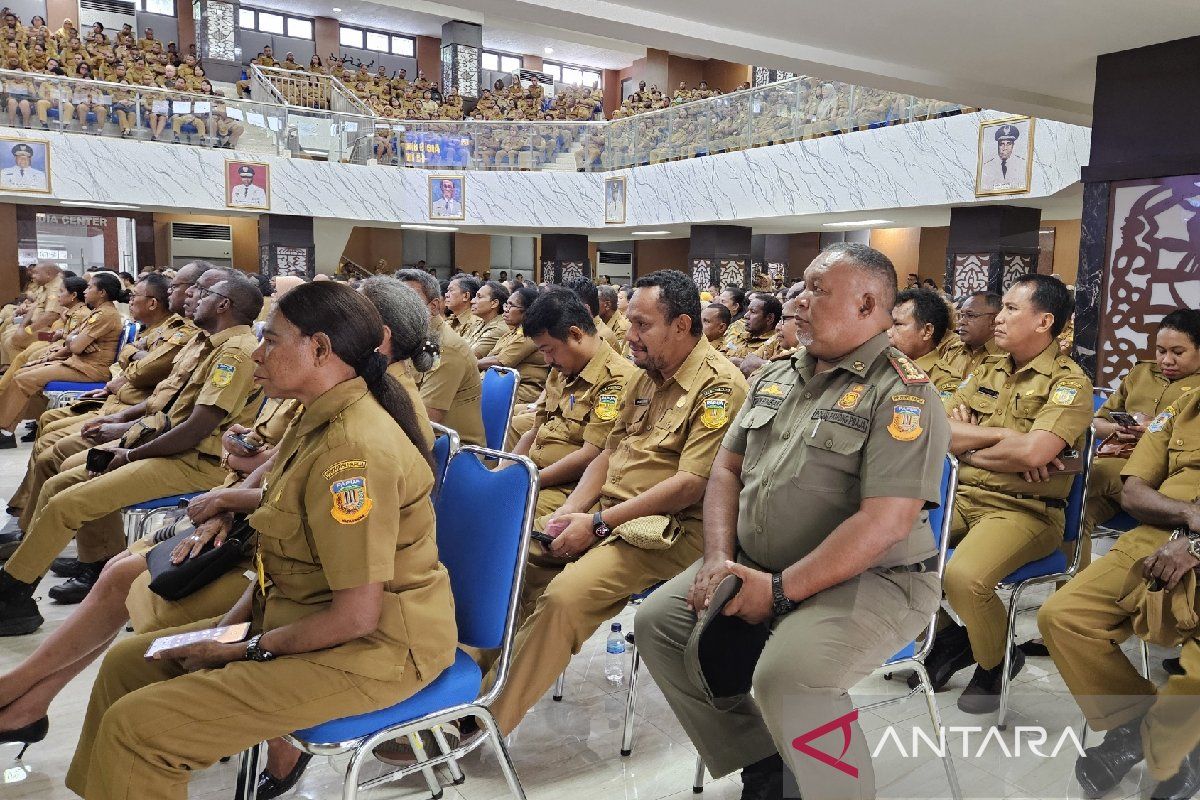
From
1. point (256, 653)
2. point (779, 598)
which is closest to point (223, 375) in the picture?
point (256, 653)

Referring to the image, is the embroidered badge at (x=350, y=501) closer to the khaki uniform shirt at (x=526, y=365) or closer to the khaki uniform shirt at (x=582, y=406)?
the khaki uniform shirt at (x=582, y=406)

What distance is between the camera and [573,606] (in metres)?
2.31

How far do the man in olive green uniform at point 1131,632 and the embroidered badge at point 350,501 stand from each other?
1.84m

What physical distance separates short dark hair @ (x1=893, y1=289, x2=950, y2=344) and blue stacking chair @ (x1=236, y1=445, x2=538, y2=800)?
2375 mm

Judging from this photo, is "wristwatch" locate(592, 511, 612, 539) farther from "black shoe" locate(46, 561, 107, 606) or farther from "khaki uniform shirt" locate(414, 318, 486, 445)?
"black shoe" locate(46, 561, 107, 606)

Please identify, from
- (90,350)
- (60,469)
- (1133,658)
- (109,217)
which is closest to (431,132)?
(109,217)

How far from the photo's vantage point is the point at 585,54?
23984mm

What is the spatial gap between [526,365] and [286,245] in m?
10.2

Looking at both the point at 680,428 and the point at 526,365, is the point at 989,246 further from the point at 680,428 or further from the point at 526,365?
the point at 680,428

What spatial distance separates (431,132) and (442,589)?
47.0 feet

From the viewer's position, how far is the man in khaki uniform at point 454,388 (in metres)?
3.45

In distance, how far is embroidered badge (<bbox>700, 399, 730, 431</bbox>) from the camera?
→ 98.2 inches

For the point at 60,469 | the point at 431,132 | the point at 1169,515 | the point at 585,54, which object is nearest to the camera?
the point at 1169,515

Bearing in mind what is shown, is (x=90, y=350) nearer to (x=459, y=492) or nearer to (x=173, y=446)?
(x=173, y=446)
